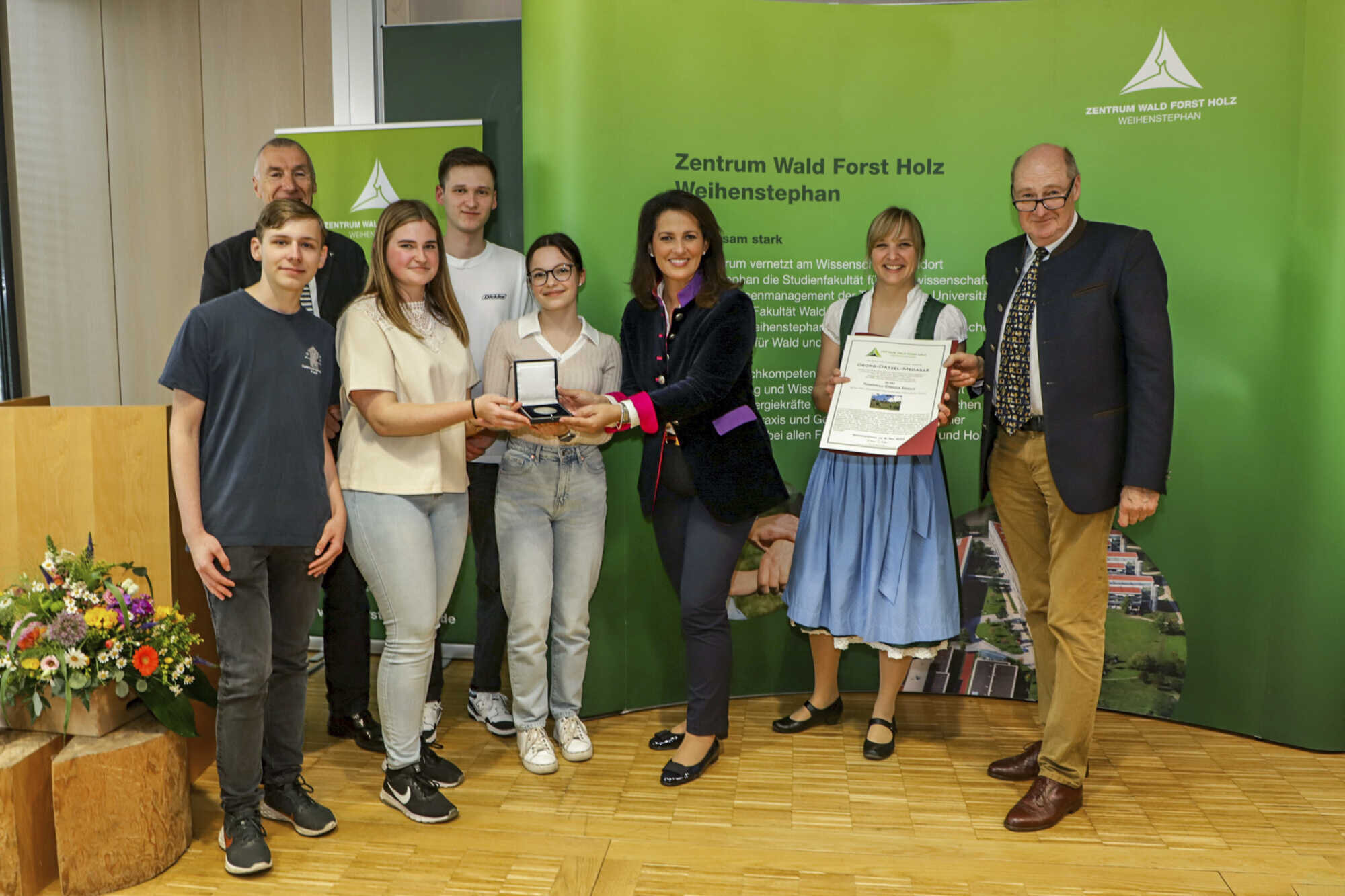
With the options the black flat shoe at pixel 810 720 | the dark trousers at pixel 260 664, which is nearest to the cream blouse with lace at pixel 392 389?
the dark trousers at pixel 260 664

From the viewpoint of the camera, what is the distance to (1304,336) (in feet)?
10.5

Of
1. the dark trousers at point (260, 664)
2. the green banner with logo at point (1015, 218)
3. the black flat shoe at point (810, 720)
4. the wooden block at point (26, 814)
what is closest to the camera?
the wooden block at point (26, 814)

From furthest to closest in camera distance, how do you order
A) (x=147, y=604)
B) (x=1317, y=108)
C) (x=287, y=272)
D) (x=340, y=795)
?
1. (x=1317, y=108)
2. (x=340, y=795)
3. (x=147, y=604)
4. (x=287, y=272)

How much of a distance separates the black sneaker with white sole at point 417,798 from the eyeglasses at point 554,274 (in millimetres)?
1501

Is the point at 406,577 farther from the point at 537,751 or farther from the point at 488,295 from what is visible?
the point at 488,295

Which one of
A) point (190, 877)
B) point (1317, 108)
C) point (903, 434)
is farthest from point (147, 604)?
point (1317, 108)

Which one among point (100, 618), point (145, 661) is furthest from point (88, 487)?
point (145, 661)

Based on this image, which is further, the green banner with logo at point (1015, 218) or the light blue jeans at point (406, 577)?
the green banner with logo at point (1015, 218)

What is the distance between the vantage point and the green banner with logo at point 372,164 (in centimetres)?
392

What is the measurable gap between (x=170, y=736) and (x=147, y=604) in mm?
355

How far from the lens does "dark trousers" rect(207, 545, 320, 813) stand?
2.33 m

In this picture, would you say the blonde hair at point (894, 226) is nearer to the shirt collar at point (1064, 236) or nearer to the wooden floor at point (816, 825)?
the shirt collar at point (1064, 236)

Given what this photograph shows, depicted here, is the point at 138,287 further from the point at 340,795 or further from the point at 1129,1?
the point at 1129,1

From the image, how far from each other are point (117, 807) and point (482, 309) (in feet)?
6.05
